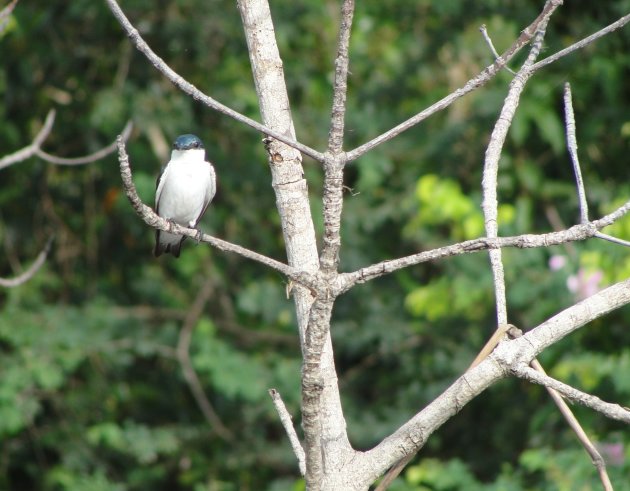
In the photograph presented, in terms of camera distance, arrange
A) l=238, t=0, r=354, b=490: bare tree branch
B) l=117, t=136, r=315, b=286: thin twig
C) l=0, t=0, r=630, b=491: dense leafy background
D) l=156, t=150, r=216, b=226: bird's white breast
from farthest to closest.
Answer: l=0, t=0, r=630, b=491: dense leafy background, l=156, t=150, r=216, b=226: bird's white breast, l=238, t=0, r=354, b=490: bare tree branch, l=117, t=136, r=315, b=286: thin twig

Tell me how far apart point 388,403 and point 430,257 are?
5.16 m

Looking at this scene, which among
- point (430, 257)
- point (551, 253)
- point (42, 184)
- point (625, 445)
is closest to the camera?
point (430, 257)

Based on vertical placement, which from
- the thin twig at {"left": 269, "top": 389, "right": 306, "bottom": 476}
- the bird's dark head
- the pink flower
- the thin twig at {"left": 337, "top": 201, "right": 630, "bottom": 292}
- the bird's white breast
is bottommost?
the thin twig at {"left": 269, "top": 389, "right": 306, "bottom": 476}

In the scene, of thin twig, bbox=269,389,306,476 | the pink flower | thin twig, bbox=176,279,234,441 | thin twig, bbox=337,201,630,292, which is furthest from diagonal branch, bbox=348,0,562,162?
thin twig, bbox=176,279,234,441

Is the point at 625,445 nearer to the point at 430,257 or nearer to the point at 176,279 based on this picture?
the point at 430,257

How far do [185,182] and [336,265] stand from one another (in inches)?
113

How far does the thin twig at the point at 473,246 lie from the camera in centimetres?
176

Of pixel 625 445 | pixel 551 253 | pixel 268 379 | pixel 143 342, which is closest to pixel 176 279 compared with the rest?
pixel 143 342

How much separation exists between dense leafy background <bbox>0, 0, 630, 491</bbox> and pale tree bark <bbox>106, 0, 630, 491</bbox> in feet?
10.6

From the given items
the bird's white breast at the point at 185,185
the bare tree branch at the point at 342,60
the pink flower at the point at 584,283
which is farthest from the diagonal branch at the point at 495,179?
the bird's white breast at the point at 185,185

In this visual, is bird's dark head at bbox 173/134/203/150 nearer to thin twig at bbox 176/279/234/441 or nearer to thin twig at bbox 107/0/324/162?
thin twig at bbox 176/279/234/441

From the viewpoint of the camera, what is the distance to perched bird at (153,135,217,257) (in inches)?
180

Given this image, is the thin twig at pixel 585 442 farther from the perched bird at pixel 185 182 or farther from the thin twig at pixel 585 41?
the perched bird at pixel 185 182

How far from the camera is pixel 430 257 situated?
69.4 inches
